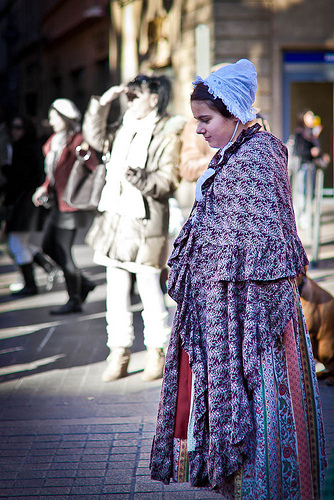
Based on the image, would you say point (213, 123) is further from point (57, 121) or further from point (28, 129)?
point (28, 129)

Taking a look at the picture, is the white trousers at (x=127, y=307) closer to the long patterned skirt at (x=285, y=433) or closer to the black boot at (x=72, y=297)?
the long patterned skirt at (x=285, y=433)

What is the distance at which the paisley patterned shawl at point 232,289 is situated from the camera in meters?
2.76

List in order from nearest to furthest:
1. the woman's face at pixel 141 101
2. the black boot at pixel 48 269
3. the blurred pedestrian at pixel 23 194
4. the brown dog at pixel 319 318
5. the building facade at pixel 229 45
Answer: the brown dog at pixel 319 318
the woman's face at pixel 141 101
the blurred pedestrian at pixel 23 194
the black boot at pixel 48 269
the building facade at pixel 229 45

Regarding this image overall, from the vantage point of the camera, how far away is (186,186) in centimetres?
1633

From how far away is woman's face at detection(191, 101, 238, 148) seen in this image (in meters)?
2.91

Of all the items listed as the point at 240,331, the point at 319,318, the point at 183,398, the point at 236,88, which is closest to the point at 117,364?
the point at 319,318

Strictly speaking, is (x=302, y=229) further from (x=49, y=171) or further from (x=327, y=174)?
(x=49, y=171)

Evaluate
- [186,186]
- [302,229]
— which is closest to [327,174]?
[186,186]

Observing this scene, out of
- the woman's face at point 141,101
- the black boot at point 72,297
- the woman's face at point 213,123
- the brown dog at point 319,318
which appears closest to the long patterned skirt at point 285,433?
the woman's face at point 213,123

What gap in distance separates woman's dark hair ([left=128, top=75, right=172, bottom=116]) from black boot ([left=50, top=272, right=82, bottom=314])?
9.37 feet

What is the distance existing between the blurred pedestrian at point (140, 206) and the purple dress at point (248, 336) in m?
1.96

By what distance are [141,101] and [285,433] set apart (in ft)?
8.96

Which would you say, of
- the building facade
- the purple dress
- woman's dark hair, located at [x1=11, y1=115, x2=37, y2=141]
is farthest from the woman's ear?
the building facade

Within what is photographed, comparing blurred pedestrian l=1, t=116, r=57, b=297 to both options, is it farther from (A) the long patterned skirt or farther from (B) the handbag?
(A) the long patterned skirt
